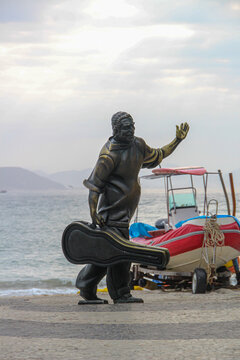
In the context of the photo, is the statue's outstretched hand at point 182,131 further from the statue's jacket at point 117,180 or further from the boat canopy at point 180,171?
the boat canopy at point 180,171

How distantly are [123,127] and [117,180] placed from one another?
62 cm

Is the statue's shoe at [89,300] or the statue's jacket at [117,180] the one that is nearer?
the statue's jacket at [117,180]

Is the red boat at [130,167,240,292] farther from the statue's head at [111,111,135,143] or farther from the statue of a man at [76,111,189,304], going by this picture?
the statue's head at [111,111,135,143]

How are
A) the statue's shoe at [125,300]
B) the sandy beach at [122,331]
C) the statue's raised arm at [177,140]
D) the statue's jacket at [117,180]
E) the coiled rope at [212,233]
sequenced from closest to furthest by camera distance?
the sandy beach at [122,331] → the statue's jacket at [117,180] → the statue's shoe at [125,300] → the statue's raised arm at [177,140] → the coiled rope at [212,233]

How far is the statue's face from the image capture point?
26.7 feet

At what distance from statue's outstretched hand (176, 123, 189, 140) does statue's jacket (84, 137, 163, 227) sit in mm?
634

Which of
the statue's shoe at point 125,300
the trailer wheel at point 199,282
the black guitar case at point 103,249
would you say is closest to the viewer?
the black guitar case at point 103,249

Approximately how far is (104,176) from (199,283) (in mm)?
4837

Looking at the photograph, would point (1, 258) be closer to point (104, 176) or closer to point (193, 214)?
point (193, 214)

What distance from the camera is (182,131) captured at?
871 centimetres

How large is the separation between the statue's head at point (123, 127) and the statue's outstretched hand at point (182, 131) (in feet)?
2.24

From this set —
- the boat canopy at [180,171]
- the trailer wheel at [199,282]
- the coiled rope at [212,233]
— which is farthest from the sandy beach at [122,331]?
the boat canopy at [180,171]

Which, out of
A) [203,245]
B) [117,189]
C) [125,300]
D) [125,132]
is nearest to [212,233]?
[203,245]

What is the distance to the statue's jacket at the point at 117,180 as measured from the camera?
812 cm
